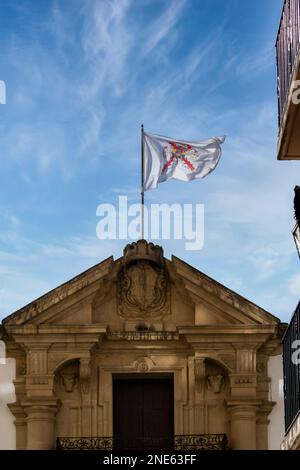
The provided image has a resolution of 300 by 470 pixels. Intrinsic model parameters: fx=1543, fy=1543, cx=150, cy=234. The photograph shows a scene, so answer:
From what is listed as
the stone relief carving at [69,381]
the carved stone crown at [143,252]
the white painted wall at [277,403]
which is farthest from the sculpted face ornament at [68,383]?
the white painted wall at [277,403]

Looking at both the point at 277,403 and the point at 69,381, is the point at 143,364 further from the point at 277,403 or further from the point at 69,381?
the point at 277,403

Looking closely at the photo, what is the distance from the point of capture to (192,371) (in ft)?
95.3

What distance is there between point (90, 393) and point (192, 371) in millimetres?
1962

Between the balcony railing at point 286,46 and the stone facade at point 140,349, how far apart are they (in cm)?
997

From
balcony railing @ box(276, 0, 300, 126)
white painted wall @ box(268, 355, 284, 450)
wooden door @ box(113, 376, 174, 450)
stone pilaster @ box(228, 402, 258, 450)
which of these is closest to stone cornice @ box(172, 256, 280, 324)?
white painted wall @ box(268, 355, 284, 450)

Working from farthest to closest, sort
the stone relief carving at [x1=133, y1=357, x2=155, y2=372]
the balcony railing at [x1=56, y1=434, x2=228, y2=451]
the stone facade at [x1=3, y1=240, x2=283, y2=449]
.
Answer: the stone relief carving at [x1=133, y1=357, x2=155, y2=372]
the stone facade at [x1=3, y1=240, x2=283, y2=449]
the balcony railing at [x1=56, y1=434, x2=228, y2=451]

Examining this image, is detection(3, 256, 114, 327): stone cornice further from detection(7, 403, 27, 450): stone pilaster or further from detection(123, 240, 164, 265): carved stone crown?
detection(7, 403, 27, 450): stone pilaster

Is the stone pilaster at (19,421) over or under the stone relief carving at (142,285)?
under

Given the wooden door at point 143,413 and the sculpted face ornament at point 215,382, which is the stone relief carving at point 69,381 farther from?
the sculpted face ornament at point 215,382

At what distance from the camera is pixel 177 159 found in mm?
30359

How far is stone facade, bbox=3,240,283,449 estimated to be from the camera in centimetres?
2861

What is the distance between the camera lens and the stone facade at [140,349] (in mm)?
28609

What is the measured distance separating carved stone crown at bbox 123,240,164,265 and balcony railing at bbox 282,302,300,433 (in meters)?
9.64

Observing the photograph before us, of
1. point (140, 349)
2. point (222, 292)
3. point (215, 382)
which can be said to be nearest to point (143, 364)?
point (140, 349)
